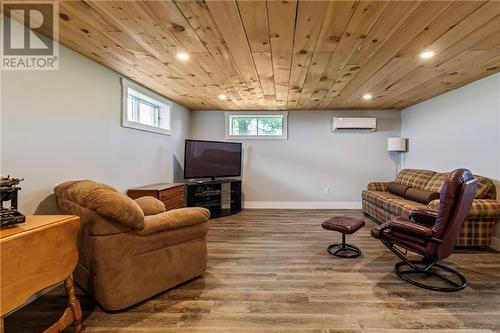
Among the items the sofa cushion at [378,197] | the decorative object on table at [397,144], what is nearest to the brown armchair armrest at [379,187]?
the sofa cushion at [378,197]

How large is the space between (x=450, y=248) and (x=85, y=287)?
10.4 ft

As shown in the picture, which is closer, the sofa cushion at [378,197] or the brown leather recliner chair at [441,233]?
the brown leather recliner chair at [441,233]

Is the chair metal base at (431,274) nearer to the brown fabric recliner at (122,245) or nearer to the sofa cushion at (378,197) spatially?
the sofa cushion at (378,197)

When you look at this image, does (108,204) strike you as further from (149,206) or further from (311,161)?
(311,161)

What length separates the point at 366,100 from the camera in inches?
180

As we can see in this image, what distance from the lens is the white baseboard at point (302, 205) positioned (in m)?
5.53

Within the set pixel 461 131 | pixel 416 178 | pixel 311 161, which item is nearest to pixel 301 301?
pixel 416 178

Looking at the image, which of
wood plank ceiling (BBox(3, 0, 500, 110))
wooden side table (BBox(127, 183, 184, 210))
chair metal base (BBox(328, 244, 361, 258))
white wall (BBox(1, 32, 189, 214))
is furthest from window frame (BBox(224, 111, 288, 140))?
chair metal base (BBox(328, 244, 361, 258))

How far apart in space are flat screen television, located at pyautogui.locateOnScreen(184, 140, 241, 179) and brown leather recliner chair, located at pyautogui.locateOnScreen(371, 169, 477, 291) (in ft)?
10.7

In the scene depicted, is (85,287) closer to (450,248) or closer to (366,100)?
(450,248)

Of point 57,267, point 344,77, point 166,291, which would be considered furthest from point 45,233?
point 344,77

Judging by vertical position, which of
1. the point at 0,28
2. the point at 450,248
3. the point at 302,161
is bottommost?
the point at 450,248

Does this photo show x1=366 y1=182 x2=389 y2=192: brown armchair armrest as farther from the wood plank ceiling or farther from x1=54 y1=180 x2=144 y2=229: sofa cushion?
x1=54 y1=180 x2=144 y2=229: sofa cushion

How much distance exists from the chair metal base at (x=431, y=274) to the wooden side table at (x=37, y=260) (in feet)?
9.21
